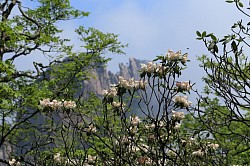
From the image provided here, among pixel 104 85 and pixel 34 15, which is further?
pixel 104 85

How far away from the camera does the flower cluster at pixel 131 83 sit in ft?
13.8

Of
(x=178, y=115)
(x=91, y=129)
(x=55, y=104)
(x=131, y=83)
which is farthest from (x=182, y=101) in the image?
(x=55, y=104)

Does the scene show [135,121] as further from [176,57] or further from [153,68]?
[176,57]

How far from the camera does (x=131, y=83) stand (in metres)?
4.27

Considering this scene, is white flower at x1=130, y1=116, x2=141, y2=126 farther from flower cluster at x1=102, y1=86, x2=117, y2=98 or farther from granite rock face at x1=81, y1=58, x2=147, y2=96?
granite rock face at x1=81, y1=58, x2=147, y2=96

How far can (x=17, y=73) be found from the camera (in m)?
14.9

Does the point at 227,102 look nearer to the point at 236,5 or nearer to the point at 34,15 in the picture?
the point at 236,5

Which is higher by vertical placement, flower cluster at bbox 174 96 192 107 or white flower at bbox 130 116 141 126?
flower cluster at bbox 174 96 192 107

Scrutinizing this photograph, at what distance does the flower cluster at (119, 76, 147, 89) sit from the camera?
4219 mm

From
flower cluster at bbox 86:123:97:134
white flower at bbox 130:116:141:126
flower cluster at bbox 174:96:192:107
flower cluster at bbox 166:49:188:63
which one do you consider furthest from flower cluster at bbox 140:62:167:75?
flower cluster at bbox 86:123:97:134

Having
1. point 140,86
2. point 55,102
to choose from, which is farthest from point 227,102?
point 55,102

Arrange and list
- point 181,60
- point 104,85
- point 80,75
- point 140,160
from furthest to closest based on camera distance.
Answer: point 104,85 < point 80,75 < point 140,160 < point 181,60

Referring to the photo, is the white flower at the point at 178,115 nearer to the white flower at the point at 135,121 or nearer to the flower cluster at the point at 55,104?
the white flower at the point at 135,121

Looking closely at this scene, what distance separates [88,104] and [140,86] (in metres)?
12.1
